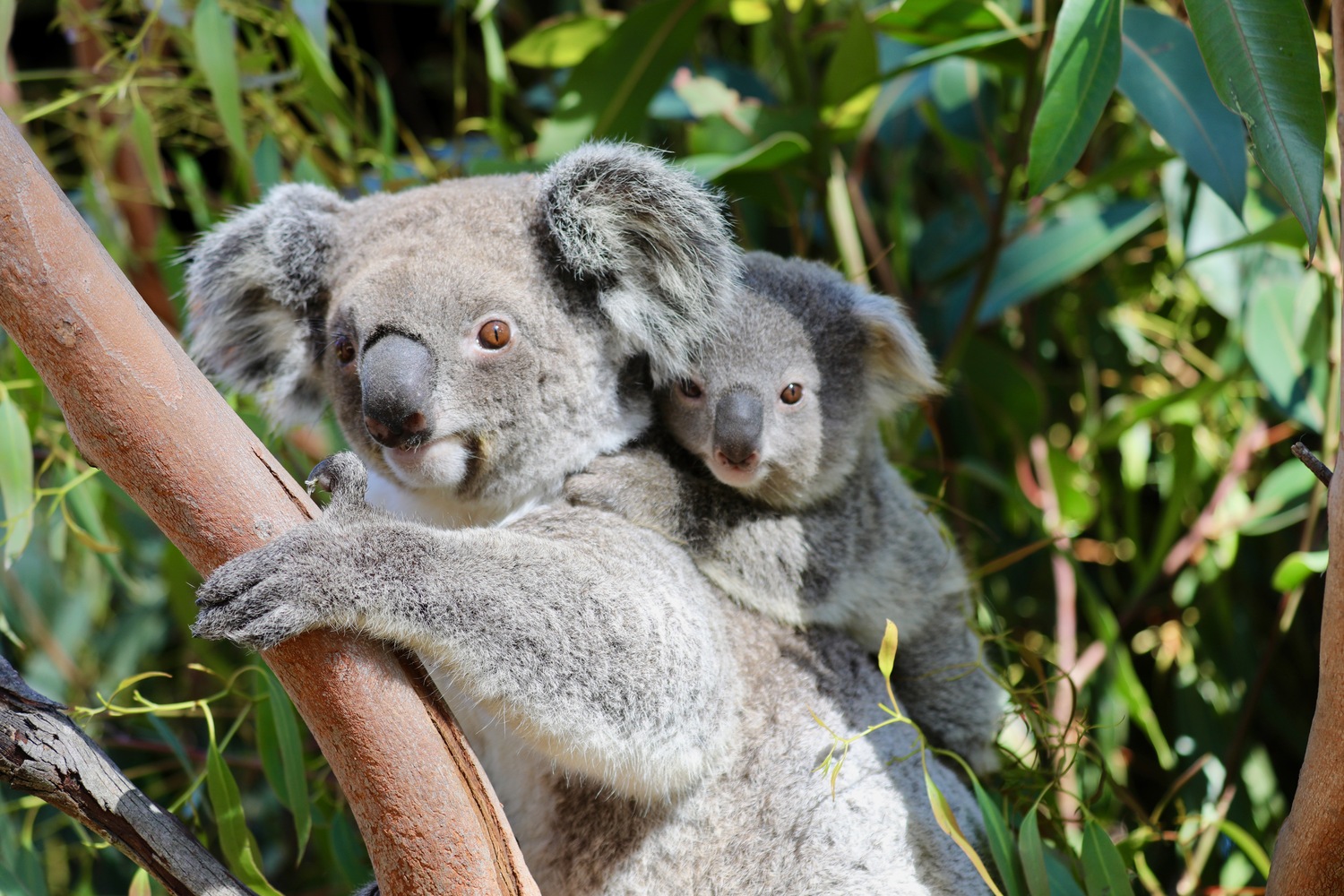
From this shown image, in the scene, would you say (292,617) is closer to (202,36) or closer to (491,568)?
(491,568)

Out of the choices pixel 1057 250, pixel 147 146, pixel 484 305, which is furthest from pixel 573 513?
pixel 1057 250

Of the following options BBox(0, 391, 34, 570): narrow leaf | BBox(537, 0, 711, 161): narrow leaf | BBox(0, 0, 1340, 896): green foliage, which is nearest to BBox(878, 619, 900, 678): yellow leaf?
BBox(0, 0, 1340, 896): green foliage

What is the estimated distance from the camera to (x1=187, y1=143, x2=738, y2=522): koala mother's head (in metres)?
1.58

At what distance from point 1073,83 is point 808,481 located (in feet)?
2.27

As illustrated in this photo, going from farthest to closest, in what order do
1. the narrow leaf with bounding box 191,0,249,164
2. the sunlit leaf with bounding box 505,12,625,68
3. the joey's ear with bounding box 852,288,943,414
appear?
the sunlit leaf with bounding box 505,12,625,68, the narrow leaf with bounding box 191,0,249,164, the joey's ear with bounding box 852,288,943,414

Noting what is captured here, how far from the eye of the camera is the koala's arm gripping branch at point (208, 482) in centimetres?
120

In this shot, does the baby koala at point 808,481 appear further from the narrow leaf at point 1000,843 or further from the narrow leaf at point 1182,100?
the narrow leaf at point 1182,100

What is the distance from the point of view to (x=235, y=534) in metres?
1.26

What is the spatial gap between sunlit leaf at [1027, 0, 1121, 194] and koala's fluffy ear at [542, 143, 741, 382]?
1.54 feet

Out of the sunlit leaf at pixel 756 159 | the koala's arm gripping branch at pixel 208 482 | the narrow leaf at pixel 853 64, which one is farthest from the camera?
the narrow leaf at pixel 853 64

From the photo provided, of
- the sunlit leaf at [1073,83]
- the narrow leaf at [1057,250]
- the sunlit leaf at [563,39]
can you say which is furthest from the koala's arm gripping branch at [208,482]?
the narrow leaf at [1057,250]

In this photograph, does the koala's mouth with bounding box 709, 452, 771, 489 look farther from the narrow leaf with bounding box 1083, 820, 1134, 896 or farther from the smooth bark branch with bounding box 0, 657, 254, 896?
the smooth bark branch with bounding box 0, 657, 254, 896

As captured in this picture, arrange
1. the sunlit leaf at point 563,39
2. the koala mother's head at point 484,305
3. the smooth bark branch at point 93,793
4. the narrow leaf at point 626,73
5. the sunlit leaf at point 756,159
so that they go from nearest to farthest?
the smooth bark branch at point 93,793 < the koala mother's head at point 484,305 < the sunlit leaf at point 756,159 < the narrow leaf at point 626,73 < the sunlit leaf at point 563,39

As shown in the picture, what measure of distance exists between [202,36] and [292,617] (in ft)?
4.23
